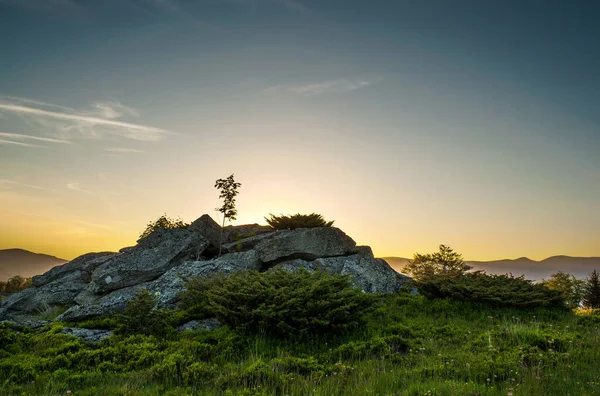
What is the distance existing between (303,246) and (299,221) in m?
3.56

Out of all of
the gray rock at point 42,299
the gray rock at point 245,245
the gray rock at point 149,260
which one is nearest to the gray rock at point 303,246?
the gray rock at point 245,245

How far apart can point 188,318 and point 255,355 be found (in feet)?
11.0

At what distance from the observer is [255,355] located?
8.53m

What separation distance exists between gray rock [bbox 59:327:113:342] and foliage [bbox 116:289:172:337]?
43cm

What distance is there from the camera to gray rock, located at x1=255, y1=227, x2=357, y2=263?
55.0ft

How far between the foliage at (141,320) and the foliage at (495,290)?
8.81 meters

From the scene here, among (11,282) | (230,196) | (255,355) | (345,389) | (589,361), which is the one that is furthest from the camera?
(11,282)

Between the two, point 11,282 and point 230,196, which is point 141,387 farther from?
point 11,282

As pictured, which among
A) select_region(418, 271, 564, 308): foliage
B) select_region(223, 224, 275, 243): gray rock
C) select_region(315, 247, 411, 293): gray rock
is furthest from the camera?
select_region(223, 224, 275, 243): gray rock

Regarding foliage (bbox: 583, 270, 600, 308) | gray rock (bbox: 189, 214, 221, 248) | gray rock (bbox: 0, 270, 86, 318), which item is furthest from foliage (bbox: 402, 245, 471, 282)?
gray rock (bbox: 0, 270, 86, 318)

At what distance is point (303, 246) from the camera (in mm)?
16922

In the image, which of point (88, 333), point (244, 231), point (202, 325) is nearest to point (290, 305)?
point (202, 325)

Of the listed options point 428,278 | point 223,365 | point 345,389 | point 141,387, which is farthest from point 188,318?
point 428,278

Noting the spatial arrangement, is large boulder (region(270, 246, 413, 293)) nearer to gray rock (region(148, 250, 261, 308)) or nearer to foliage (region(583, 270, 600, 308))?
gray rock (region(148, 250, 261, 308))
